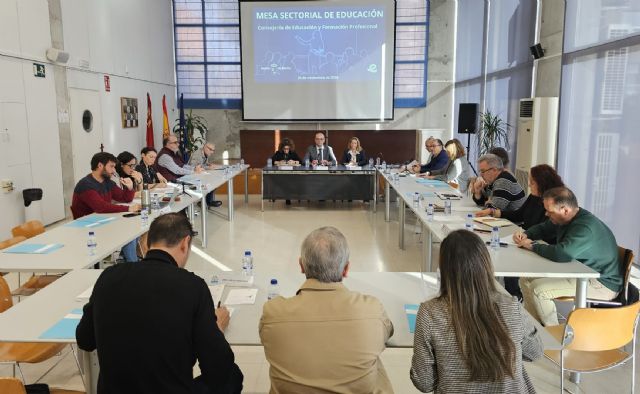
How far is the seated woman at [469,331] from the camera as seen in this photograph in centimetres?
173

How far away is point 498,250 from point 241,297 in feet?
5.89

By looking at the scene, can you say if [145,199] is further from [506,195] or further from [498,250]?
[506,195]

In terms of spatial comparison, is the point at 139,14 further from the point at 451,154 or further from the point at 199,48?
the point at 451,154

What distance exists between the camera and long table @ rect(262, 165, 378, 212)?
28.9 ft

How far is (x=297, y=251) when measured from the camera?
6.27 m

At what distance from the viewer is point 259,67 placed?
37.9 ft

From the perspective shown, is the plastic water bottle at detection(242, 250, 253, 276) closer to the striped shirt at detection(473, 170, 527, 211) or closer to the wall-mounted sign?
the striped shirt at detection(473, 170, 527, 211)

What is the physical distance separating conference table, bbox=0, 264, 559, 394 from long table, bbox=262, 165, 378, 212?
5.72m

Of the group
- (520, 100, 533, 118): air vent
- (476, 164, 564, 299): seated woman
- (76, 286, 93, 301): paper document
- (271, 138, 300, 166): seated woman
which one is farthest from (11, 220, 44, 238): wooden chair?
(520, 100, 533, 118): air vent

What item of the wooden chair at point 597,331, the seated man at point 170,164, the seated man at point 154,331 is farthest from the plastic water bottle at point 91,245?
the seated man at point 170,164

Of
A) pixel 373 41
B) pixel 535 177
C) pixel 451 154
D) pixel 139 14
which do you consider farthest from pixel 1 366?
pixel 373 41

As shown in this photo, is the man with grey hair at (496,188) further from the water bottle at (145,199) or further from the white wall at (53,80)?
the white wall at (53,80)

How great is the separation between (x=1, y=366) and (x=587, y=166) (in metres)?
6.31

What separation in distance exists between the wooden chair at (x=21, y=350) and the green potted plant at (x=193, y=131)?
31.1 feet
